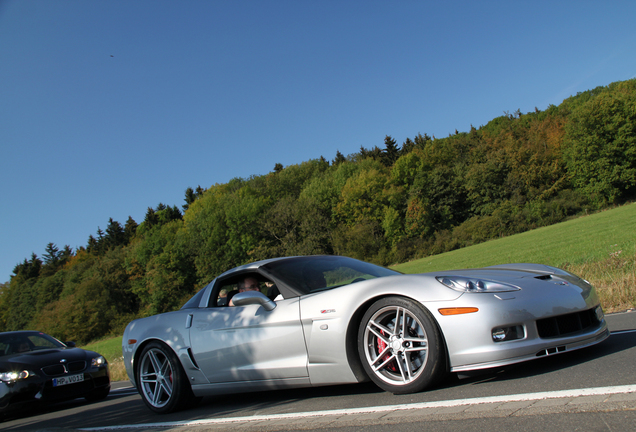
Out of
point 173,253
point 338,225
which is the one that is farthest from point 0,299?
point 338,225

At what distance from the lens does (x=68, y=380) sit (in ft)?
24.3

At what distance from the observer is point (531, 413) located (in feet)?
8.68

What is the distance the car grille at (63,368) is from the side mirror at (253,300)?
4.57 meters

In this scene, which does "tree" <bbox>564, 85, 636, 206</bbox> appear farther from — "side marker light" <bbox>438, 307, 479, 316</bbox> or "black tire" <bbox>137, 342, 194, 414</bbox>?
"side marker light" <bbox>438, 307, 479, 316</bbox>

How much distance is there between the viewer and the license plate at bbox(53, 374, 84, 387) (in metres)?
7.26

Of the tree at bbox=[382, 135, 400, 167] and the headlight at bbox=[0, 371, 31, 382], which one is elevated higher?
the tree at bbox=[382, 135, 400, 167]

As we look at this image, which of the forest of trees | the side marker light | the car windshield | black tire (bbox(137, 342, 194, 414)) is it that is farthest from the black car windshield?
the forest of trees

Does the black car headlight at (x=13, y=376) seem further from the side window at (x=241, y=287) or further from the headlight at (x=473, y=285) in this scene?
the headlight at (x=473, y=285)

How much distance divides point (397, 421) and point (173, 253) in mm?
79359

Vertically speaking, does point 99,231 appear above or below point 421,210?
above

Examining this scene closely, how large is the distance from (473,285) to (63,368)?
6.48 metres

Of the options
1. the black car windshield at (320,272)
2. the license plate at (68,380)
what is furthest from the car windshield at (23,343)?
the black car windshield at (320,272)

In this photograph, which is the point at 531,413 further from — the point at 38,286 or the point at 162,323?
the point at 38,286

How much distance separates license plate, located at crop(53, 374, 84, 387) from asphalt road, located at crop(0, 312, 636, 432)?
7.91 feet
